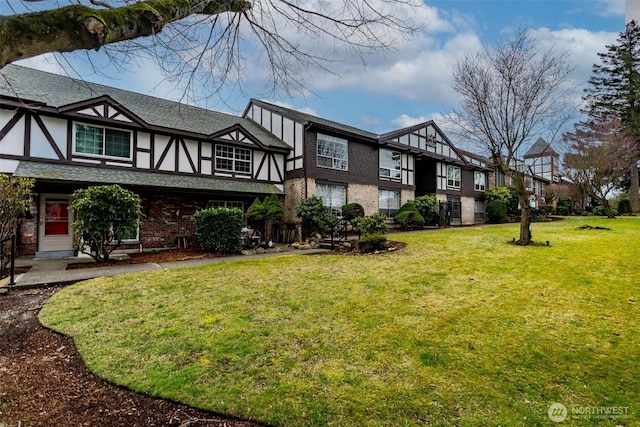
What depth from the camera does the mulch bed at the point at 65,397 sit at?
261 cm

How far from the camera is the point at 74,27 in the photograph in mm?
2135

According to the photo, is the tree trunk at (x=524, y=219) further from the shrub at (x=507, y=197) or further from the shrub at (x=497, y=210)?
the shrub at (x=507, y=197)

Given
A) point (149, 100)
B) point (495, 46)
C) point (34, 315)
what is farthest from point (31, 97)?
point (495, 46)

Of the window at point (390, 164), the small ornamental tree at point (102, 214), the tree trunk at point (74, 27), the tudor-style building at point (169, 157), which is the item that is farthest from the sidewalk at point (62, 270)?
the window at point (390, 164)

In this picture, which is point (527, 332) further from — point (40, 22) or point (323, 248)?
point (323, 248)

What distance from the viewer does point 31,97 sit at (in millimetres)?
10734

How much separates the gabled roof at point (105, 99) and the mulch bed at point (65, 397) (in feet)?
23.8

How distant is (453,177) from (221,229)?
61.9 ft

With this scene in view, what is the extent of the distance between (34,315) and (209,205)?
943 cm

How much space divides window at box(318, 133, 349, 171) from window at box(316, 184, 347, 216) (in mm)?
1082

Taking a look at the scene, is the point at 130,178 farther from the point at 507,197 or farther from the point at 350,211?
the point at 507,197

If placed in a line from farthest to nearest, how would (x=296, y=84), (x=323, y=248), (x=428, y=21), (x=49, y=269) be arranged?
(x=323, y=248) < (x=49, y=269) < (x=296, y=84) < (x=428, y=21)

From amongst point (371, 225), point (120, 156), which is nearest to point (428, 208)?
point (371, 225)

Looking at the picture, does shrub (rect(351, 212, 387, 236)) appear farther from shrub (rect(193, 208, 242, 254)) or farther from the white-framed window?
the white-framed window
